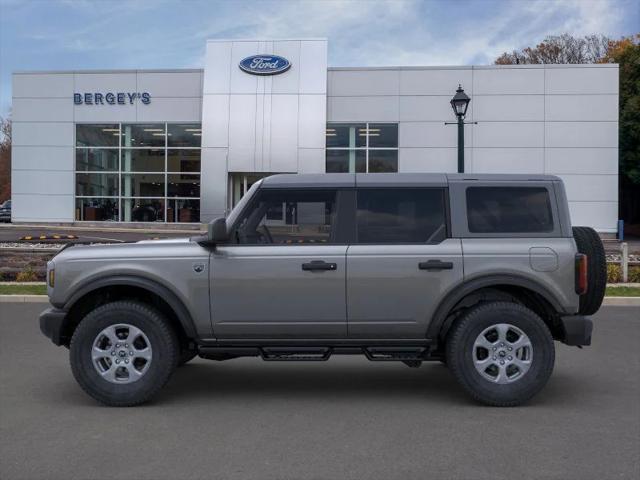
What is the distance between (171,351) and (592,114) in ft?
95.9

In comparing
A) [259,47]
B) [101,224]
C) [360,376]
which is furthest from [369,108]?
[360,376]

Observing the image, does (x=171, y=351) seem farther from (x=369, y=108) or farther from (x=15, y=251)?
(x=369, y=108)

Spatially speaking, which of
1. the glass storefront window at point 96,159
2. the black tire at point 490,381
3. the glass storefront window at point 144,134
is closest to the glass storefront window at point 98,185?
the glass storefront window at point 96,159

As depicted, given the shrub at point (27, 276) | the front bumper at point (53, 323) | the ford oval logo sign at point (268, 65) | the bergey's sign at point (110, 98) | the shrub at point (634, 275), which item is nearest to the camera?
the front bumper at point (53, 323)

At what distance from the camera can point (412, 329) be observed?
5441mm

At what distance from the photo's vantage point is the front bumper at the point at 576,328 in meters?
5.38

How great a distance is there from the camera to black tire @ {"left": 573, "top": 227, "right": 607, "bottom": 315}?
5.58 meters

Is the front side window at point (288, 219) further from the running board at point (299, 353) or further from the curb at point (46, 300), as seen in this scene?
the curb at point (46, 300)

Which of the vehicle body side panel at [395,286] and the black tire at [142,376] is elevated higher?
the vehicle body side panel at [395,286]

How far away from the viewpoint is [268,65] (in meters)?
31.5

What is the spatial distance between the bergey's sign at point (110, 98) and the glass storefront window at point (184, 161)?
284cm

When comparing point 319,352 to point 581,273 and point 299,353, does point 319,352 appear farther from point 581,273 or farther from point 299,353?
point 581,273

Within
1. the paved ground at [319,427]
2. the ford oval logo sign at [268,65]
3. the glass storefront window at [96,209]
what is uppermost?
the ford oval logo sign at [268,65]

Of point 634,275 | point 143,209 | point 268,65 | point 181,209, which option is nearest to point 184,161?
point 181,209
